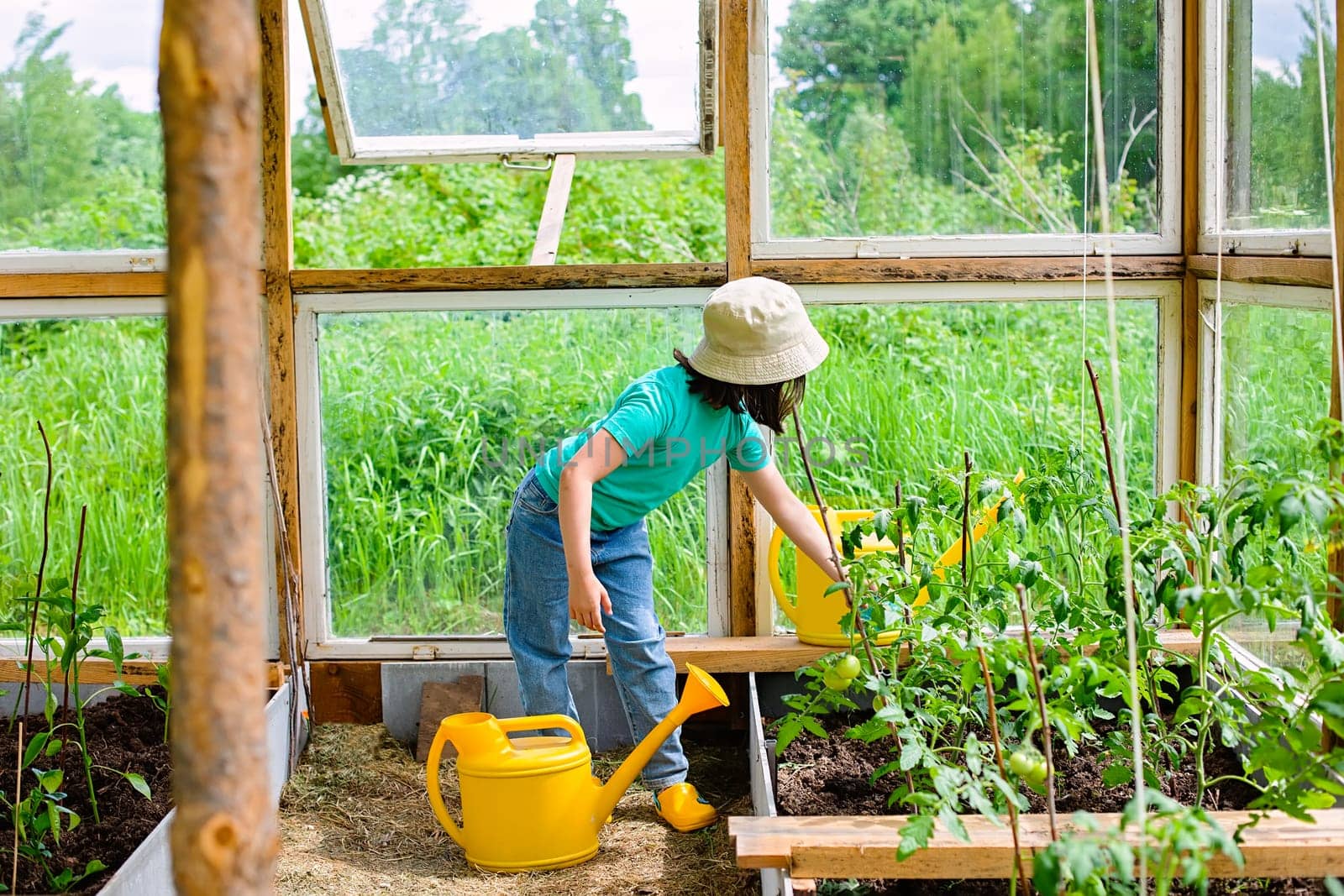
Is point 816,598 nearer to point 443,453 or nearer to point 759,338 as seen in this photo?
point 759,338

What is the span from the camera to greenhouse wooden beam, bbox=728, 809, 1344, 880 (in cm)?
179

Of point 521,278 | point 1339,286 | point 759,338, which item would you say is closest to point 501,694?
point 521,278

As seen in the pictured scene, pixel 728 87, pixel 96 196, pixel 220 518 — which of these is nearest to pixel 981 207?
pixel 728 87

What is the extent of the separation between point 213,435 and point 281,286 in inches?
84.8

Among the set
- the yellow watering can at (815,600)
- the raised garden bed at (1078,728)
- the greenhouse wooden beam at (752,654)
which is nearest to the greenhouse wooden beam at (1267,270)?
the raised garden bed at (1078,728)

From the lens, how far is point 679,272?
3.20 meters

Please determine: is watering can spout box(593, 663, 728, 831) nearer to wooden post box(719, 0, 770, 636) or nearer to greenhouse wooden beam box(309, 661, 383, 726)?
wooden post box(719, 0, 770, 636)

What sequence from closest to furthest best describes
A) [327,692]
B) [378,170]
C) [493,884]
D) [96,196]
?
[493,884] < [327,692] < [96,196] < [378,170]

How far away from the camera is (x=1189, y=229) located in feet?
10.3

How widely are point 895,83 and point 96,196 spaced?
399 centimetres

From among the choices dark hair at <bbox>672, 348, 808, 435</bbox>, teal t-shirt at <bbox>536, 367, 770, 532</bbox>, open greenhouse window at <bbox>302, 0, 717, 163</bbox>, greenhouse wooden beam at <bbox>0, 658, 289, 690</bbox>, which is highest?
open greenhouse window at <bbox>302, 0, 717, 163</bbox>

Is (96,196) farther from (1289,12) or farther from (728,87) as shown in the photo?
(1289,12)

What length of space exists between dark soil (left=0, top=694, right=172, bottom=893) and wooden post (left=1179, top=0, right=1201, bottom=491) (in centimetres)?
248

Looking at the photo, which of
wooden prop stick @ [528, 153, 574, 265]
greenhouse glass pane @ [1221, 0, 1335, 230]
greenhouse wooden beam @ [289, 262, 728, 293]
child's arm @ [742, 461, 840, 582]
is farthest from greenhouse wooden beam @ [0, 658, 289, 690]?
greenhouse glass pane @ [1221, 0, 1335, 230]
